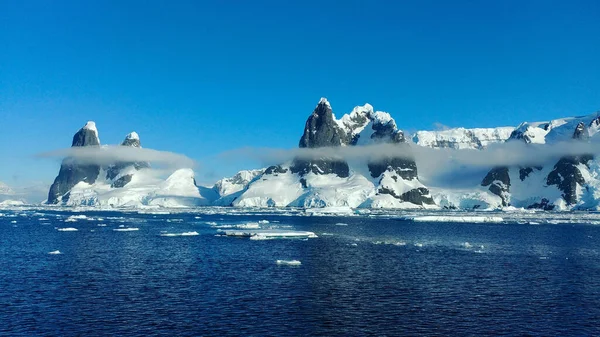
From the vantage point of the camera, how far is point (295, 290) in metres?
49.4

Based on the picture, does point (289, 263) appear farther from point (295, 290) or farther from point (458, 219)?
point (458, 219)

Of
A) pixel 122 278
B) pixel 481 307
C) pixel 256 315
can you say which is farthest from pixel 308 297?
pixel 122 278

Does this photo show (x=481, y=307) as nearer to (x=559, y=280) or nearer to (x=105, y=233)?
(x=559, y=280)

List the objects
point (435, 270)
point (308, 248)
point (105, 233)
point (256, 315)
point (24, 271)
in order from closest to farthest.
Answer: point (256, 315) < point (24, 271) < point (435, 270) < point (308, 248) < point (105, 233)

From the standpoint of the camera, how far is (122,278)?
54500mm

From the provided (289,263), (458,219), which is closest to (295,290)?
(289,263)

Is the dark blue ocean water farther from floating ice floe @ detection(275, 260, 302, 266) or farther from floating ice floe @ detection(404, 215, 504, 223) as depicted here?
floating ice floe @ detection(404, 215, 504, 223)

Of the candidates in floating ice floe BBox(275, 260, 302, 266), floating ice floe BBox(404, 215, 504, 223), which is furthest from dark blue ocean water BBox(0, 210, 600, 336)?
floating ice floe BBox(404, 215, 504, 223)

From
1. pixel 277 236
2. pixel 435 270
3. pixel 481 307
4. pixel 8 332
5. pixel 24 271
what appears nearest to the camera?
pixel 8 332

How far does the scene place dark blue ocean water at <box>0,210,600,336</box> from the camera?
37219 mm

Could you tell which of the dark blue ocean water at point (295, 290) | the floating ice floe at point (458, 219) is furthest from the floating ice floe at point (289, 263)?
the floating ice floe at point (458, 219)

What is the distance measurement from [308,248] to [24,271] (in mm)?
42269

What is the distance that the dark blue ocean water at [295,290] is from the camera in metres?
37.2

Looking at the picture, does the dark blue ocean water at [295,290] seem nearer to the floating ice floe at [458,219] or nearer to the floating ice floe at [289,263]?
the floating ice floe at [289,263]
